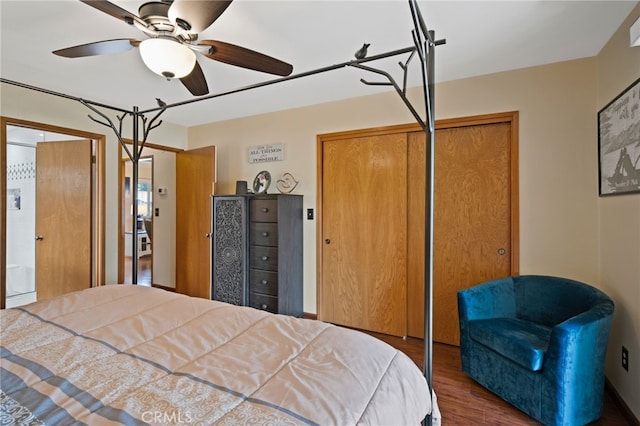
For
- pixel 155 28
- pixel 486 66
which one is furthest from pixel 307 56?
pixel 486 66

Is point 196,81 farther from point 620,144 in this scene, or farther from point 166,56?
point 620,144

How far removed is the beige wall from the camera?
5.68 ft

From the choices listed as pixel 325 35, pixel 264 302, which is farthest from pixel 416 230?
pixel 325 35

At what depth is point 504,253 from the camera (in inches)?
102

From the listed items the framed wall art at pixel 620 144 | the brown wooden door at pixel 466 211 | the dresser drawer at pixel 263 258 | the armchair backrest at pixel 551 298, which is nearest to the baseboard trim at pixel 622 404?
the armchair backrest at pixel 551 298

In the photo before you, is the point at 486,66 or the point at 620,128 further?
the point at 486,66

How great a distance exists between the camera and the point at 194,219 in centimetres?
395

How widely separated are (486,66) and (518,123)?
525 mm

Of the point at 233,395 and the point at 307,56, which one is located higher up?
the point at 307,56

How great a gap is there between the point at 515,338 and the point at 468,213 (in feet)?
3.68

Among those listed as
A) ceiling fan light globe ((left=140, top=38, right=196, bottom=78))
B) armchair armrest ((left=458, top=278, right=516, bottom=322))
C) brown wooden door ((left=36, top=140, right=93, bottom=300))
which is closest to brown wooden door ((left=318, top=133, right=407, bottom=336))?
armchair armrest ((left=458, top=278, right=516, bottom=322))

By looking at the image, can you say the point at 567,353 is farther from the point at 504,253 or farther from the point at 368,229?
the point at 368,229

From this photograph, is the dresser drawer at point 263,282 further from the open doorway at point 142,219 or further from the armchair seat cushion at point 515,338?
the open doorway at point 142,219

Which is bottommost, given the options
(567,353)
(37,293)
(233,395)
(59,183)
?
(37,293)
